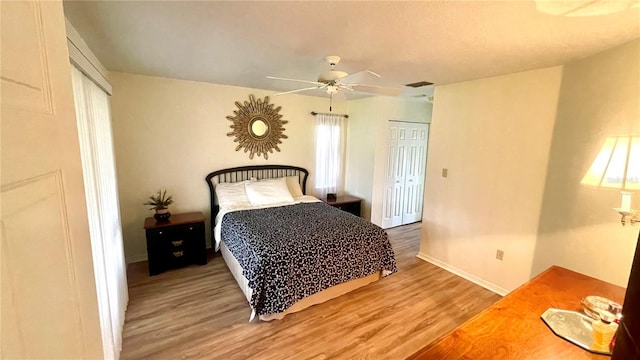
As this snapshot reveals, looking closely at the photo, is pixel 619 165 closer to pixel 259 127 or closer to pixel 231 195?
pixel 231 195

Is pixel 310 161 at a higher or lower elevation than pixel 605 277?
higher

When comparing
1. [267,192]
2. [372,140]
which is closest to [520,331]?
[267,192]

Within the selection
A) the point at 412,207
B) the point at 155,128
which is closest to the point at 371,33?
the point at 155,128

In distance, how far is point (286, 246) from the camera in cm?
238

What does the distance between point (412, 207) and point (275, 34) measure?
426 centimetres

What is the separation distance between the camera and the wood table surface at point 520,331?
1042 millimetres

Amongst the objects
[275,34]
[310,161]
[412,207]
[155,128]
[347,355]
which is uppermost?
[275,34]

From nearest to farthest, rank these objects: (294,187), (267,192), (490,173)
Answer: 1. (490,173)
2. (267,192)
3. (294,187)

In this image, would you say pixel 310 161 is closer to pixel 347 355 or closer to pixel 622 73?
pixel 347 355

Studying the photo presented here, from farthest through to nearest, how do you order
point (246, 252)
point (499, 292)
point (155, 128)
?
point (155, 128) < point (499, 292) < point (246, 252)

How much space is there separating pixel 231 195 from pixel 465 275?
3.19m

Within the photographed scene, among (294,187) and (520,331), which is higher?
(294,187)

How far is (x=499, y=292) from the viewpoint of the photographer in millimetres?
2863

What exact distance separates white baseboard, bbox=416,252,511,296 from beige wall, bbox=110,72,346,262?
2.95 meters
